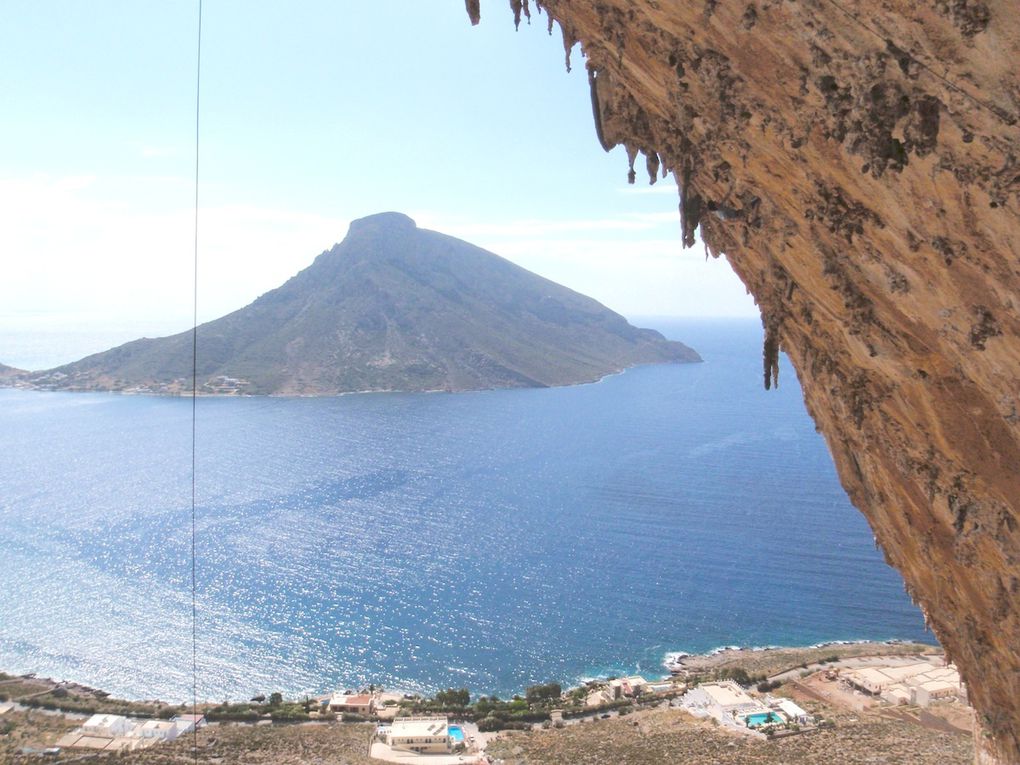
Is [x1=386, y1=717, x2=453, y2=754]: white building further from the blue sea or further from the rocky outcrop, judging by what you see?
the rocky outcrop

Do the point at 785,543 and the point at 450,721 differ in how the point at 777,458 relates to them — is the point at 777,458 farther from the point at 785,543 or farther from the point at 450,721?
the point at 450,721

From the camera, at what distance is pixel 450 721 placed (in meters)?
27.5

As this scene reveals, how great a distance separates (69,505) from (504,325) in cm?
9792

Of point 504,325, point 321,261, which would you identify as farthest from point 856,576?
point 321,261

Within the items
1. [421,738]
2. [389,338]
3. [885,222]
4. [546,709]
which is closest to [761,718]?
[546,709]

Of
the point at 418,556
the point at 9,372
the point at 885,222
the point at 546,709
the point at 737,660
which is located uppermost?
the point at 9,372

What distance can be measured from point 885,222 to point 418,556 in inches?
1749

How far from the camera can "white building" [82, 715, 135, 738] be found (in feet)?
84.7

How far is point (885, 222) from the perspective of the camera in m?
4.04

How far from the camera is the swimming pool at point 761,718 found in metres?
25.9

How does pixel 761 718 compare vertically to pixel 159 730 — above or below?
above

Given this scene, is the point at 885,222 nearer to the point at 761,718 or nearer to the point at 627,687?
the point at 761,718

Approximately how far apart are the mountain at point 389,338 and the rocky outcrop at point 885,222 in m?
109

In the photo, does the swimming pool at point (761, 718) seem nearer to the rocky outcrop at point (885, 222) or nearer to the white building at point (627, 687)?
the white building at point (627, 687)
